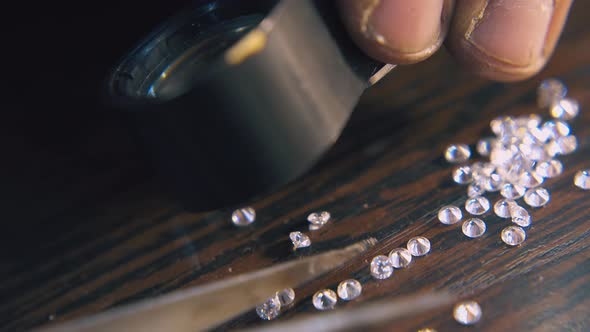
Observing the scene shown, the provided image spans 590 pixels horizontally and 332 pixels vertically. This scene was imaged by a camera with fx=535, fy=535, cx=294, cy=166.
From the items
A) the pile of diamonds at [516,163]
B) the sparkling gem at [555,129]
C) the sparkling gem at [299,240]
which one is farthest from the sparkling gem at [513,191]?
the sparkling gem at [299,240]

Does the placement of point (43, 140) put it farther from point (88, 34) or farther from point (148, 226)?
point (148, 226)

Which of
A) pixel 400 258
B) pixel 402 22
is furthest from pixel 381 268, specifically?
pixel 402 22

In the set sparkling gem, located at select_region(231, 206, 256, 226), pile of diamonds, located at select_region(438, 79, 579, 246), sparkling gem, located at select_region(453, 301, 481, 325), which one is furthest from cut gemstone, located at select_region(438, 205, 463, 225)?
sparkling gem, located at select_region(231, 206, 256, 226)

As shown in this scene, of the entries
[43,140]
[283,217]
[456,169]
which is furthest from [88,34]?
[456,169]

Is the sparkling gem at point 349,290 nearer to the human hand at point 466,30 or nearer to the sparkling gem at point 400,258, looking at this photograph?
the sparkling gem at point 400,258

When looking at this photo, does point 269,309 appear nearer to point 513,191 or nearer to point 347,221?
point 347,221
